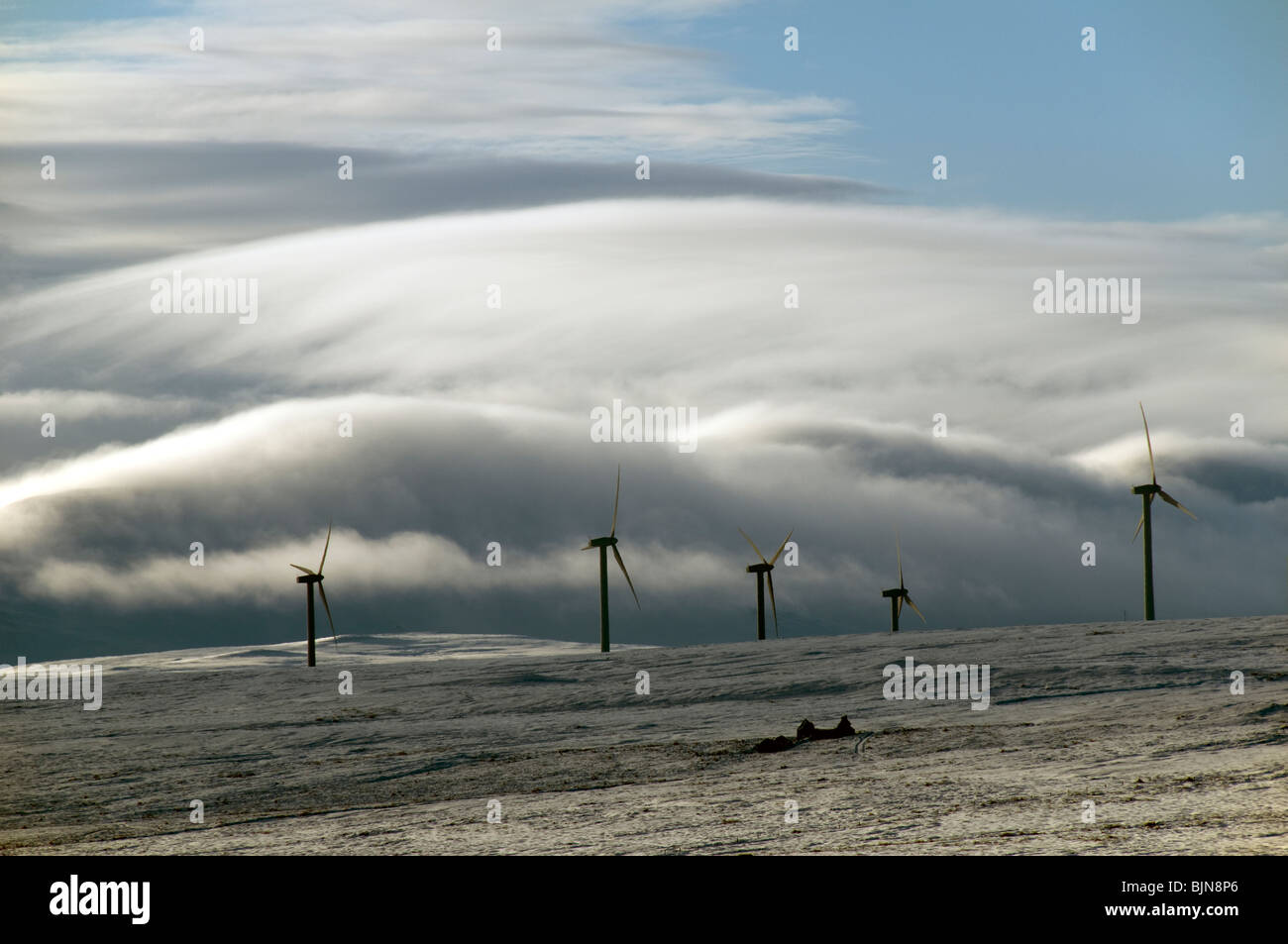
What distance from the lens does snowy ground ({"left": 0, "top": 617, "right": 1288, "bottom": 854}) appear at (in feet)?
57.6

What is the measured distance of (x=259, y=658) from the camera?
171 m

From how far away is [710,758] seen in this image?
92.3 ft

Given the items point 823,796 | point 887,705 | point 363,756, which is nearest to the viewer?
point 823,796

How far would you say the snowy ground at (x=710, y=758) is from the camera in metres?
17.5
